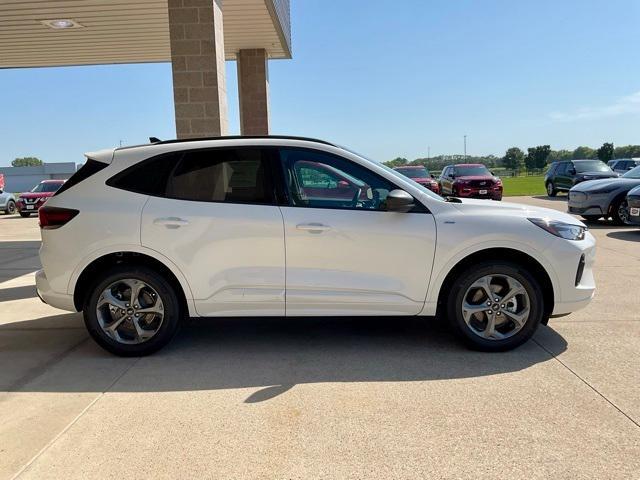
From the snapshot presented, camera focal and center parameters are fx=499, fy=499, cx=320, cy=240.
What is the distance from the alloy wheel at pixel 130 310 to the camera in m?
4.27

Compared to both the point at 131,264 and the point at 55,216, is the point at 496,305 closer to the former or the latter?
the point at 131,264

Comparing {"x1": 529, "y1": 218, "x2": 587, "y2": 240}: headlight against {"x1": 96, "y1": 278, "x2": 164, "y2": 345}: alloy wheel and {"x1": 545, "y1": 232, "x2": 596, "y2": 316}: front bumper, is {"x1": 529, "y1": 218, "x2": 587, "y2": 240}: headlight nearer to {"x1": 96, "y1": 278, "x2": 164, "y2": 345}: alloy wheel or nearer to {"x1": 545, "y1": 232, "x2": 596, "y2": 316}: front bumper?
{"x1": 545, "y1": 232, "x2": 596, "y2": 316}: front bumper

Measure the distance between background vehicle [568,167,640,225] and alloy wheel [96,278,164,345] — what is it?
1163 cm

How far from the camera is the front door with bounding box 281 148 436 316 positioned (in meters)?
4.14

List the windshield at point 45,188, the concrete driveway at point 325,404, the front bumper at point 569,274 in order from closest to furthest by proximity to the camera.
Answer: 1. the concrete driveway at point 325,404
2. the front bumper at point 569,274
3. the windshield at point 45,188

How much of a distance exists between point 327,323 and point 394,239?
1.49 meters

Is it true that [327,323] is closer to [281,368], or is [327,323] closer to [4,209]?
[281,368]

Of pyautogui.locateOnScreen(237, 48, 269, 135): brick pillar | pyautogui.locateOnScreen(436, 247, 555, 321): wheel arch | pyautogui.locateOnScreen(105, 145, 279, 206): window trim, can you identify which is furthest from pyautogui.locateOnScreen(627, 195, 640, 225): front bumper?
pyautogui.locateOnScreen(237, 48, 269, 135): brick pillar

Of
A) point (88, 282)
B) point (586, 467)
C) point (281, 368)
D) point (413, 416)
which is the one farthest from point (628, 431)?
point (88, 282)

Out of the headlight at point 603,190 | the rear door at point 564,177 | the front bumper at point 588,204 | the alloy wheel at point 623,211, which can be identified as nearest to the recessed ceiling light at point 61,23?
the front bumper at point 588,204

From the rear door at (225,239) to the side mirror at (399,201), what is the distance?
92cm

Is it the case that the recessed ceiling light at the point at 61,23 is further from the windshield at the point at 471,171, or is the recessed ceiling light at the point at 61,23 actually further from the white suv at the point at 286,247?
the windshield at the point at 471,171

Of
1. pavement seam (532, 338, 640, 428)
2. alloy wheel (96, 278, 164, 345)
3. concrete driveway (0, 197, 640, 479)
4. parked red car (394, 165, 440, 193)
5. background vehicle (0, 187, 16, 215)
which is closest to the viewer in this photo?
concrete driveway (0, 197, 640, 479)

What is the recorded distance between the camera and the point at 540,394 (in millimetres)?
3482
